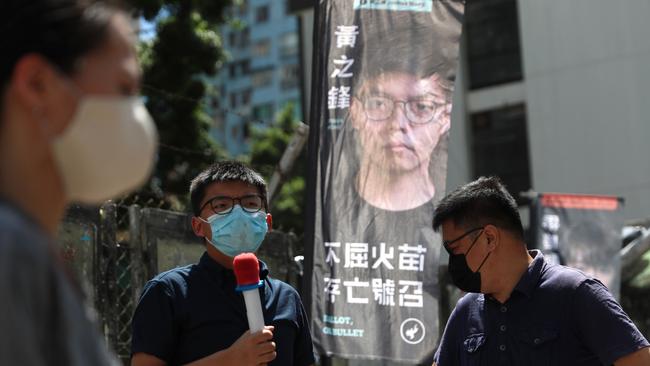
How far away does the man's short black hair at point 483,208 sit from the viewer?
175 inches

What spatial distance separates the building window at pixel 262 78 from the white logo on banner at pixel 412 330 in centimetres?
7101

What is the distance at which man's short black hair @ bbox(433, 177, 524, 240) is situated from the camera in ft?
14.6

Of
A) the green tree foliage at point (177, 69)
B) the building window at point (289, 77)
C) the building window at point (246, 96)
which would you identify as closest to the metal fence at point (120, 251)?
the green tree foliage at point (177, 69)

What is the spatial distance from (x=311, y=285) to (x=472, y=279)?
180cm

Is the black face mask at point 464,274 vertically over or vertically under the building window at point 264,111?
under

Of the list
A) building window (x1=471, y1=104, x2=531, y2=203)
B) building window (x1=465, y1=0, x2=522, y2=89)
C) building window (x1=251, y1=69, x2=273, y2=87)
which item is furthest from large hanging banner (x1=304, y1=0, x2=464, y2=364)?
building window (x1=251, y1=69, x2=273, y2=87)

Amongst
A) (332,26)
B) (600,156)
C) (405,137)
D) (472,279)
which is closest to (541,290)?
(472,279)

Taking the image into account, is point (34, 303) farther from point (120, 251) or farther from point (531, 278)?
point (120, 251)

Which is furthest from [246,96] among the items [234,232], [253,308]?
[253,308]

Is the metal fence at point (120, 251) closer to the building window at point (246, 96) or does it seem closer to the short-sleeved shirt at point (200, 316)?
the short-sleeved shirt at point (200, 316)

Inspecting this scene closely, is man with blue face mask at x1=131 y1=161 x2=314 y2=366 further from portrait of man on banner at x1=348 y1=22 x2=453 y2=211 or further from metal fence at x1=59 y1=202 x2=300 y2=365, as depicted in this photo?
portrait of man on banner at x1=348 y1=22 x2=453 y2=211

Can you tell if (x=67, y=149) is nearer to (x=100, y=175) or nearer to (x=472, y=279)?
(x=100, y=175)

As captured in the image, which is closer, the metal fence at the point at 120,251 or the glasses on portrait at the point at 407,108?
the metal fence at the point at 120,251

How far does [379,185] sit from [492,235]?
69.2 inches
